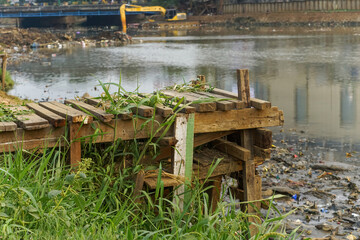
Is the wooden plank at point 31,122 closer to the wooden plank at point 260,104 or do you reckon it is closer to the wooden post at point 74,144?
the wooden post at point 74,144

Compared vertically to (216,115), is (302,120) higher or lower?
lower

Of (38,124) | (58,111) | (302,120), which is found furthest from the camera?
(302,120)

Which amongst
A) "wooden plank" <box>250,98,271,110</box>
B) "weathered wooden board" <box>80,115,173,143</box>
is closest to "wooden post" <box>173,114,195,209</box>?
"weathered wooden board" <box>80,115,173,143</box>

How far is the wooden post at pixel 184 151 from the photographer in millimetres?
5961

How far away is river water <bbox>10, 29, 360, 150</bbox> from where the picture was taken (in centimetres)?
1494

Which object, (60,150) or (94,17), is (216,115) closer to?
(60,150)

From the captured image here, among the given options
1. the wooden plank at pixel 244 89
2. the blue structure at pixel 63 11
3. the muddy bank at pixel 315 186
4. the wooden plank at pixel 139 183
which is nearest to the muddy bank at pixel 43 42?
the blue structure at pixel 63 11

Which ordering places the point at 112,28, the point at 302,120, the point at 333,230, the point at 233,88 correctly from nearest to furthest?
1. the point at 333,230
2. the point at 302,120
3. the point at 233,88
4. the point at 112,28


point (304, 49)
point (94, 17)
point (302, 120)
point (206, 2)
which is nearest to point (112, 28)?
point (94, 17)

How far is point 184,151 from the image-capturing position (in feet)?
19.8

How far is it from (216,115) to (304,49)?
30257 millimetres

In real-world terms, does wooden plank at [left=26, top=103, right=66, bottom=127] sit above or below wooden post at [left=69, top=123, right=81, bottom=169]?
above

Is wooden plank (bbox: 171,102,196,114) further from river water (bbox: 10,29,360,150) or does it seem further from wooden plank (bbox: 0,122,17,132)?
river water (bbox: 10,29,360,150)

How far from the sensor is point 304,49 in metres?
35.4
